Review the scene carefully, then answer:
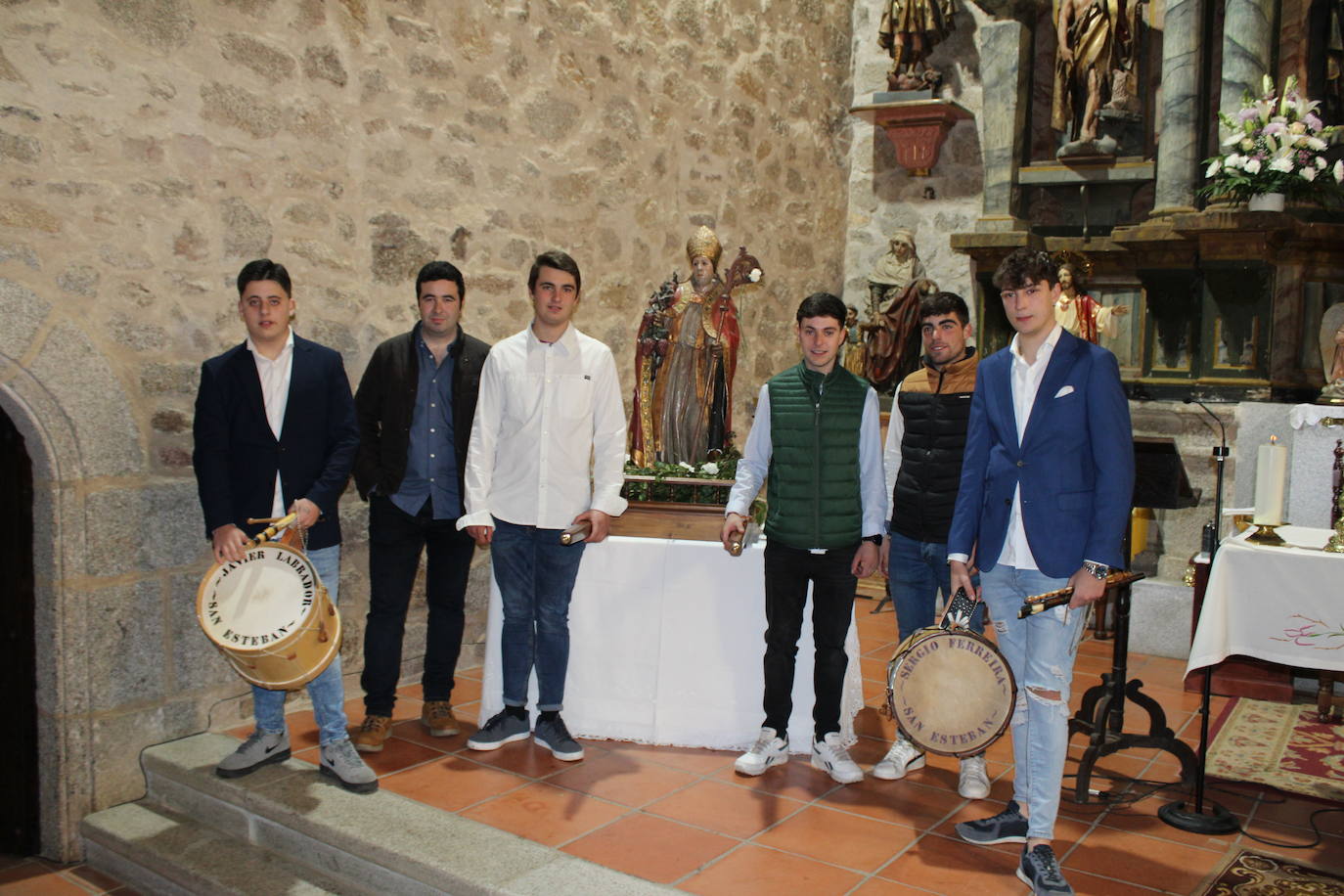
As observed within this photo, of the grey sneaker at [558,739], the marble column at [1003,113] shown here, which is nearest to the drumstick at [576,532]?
the grey sneaker at [558,739]

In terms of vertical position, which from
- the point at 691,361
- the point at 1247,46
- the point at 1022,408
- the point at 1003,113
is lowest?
the point at 1022,408

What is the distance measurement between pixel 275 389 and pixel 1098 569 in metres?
2.52

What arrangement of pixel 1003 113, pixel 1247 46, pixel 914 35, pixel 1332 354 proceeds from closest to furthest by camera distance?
pixel 1332 354 < pixel 1247 46 < pixel 1003 113 < pixel 914 35

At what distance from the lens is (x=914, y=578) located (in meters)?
3.76

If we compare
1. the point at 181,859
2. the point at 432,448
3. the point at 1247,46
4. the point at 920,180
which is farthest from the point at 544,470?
the point at 920,180

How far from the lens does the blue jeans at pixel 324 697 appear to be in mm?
3535

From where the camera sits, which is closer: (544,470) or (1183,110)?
(544,470)

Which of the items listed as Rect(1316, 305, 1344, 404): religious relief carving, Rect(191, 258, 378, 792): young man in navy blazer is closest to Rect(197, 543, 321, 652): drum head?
Rect(191, 258, 378, 792): young man in navy blazer

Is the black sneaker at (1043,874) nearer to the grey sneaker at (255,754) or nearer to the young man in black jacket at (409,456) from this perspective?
the young man in black jacket at (409,456)

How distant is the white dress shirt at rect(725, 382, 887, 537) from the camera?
11.8 feet

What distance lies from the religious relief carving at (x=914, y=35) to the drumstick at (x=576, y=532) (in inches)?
184

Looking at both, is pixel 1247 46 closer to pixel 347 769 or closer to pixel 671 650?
pixel 671 650

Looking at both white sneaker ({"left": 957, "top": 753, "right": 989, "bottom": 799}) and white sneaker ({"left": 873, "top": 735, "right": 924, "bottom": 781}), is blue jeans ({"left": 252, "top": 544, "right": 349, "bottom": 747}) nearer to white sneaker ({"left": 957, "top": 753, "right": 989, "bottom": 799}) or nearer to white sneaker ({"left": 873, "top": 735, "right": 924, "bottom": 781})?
white sneaker ({"left": 873, "top": 735, "right": 924, "bottom": 781})

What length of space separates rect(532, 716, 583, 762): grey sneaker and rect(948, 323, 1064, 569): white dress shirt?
1644 millimetres
